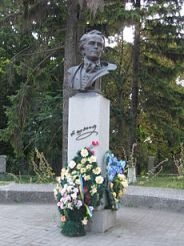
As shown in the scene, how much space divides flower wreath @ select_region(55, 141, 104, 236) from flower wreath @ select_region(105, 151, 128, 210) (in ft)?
1.14

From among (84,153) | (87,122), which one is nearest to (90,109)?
(87,122)

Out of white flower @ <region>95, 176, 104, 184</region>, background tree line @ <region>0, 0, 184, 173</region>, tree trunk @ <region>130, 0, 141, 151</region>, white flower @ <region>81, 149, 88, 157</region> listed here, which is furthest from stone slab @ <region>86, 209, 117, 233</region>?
tree trunk @ <region>130, 0, 141, 151</region>

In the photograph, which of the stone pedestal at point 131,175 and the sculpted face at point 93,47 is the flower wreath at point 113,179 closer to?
the sculpted face at point 93,47

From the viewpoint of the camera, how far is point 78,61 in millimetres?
13008

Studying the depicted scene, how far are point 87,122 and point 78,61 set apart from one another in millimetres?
6977

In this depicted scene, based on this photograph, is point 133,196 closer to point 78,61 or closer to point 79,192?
point 79,192

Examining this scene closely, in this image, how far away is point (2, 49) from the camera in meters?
22.7

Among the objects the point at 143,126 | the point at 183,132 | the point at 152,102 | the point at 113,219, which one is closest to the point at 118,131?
the point at 152,102

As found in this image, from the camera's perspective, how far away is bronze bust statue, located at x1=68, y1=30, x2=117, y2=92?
6.42 meters

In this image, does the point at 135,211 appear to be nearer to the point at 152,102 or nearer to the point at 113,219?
the point at 113,219

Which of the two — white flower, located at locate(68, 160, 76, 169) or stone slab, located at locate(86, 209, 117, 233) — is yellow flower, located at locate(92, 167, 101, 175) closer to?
white flower, located at locate(68, 160, 76, 169)

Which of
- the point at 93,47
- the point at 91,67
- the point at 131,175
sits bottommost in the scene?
the point at 131,175

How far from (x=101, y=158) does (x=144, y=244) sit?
1.52 m

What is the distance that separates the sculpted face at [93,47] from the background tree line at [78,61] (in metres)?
4.04
